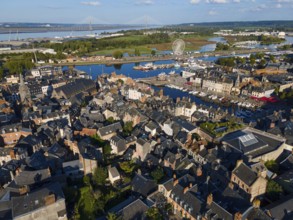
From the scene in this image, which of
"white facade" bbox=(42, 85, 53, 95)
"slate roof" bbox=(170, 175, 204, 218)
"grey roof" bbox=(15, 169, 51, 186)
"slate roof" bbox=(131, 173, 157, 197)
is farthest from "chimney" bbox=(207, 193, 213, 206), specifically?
"white facade" bbox=(42, 85, 53, 95)

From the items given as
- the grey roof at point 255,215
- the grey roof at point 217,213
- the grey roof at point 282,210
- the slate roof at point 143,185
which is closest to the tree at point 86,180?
the slate roof at point 143,185

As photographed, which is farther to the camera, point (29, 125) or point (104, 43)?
point (104, 43)

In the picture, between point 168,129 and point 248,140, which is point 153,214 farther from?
point 168,129

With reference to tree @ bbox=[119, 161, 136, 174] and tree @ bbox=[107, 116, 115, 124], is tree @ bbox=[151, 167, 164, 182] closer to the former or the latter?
tree @ bbox=[119, 161, 136, 174]

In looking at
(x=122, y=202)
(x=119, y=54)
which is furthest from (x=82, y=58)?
(x=122, y=202)

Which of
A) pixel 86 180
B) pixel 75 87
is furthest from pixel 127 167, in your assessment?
pixel 75 87

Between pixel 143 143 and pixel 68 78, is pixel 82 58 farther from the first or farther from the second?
pixel 143 143

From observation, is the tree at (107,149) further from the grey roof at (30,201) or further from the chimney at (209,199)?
the chimney at (209,199)
